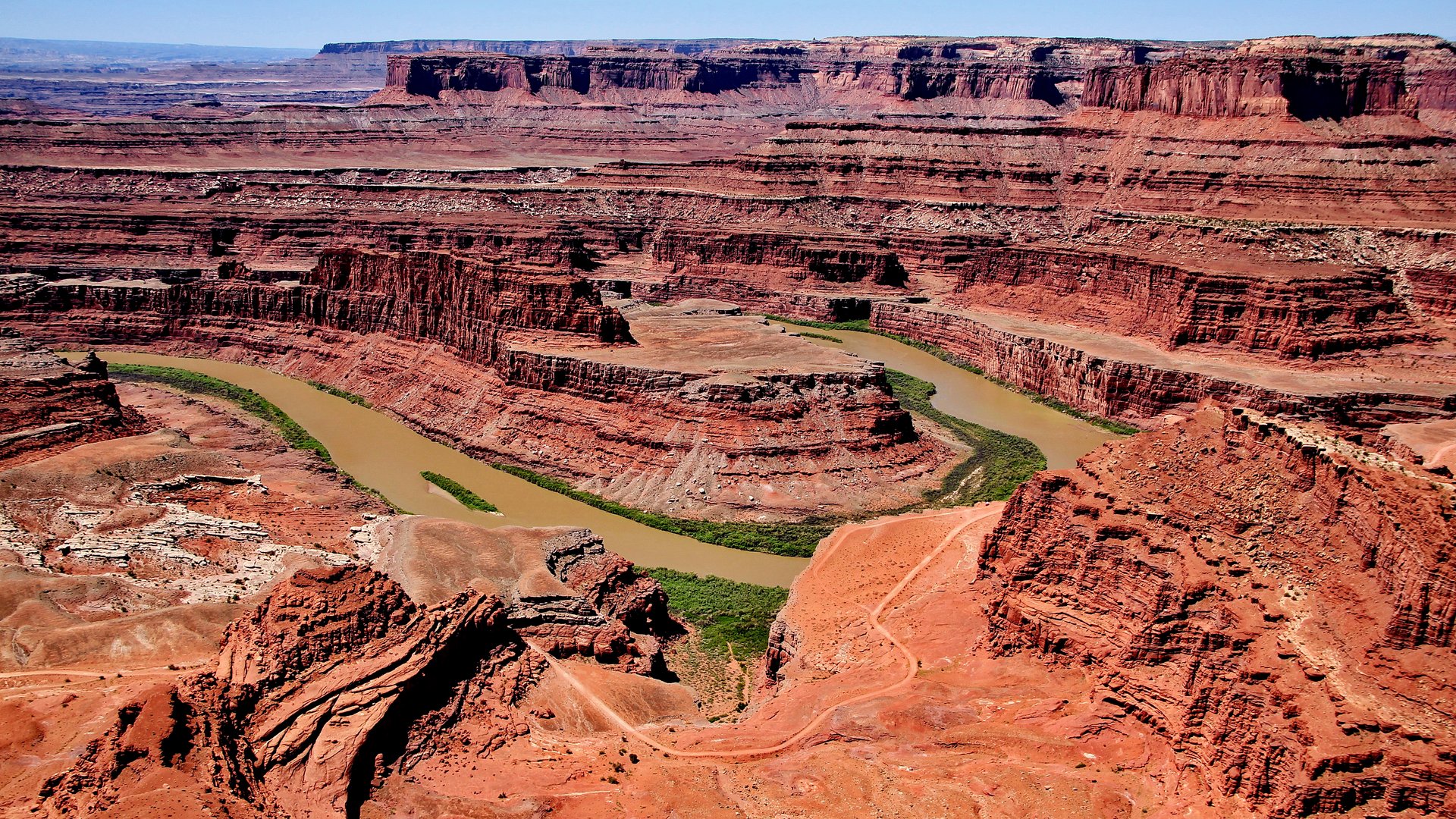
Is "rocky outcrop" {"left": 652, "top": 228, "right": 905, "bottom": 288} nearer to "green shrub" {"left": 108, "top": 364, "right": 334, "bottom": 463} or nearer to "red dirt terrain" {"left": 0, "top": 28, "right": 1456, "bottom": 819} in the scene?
"red dirt terrain" {"left": 0, "top": 28, "right": 1456, "bottom": 819}

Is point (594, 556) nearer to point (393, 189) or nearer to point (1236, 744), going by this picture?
point (1236, 744)

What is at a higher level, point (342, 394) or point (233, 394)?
point (342, 394)

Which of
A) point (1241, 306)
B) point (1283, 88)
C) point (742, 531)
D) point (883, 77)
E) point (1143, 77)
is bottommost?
point (742, 531)

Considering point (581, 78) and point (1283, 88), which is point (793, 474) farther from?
point (581, 78)

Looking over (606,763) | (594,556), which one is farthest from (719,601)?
(606,763)

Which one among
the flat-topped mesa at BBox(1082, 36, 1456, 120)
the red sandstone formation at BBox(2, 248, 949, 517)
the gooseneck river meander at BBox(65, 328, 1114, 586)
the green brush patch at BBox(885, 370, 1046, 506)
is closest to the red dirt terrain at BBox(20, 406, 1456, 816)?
the gooseneck river meander at BBox(65, 328, 1114, 586)

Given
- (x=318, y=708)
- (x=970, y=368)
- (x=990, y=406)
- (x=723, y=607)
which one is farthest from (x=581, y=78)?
(x=318, y=708)
